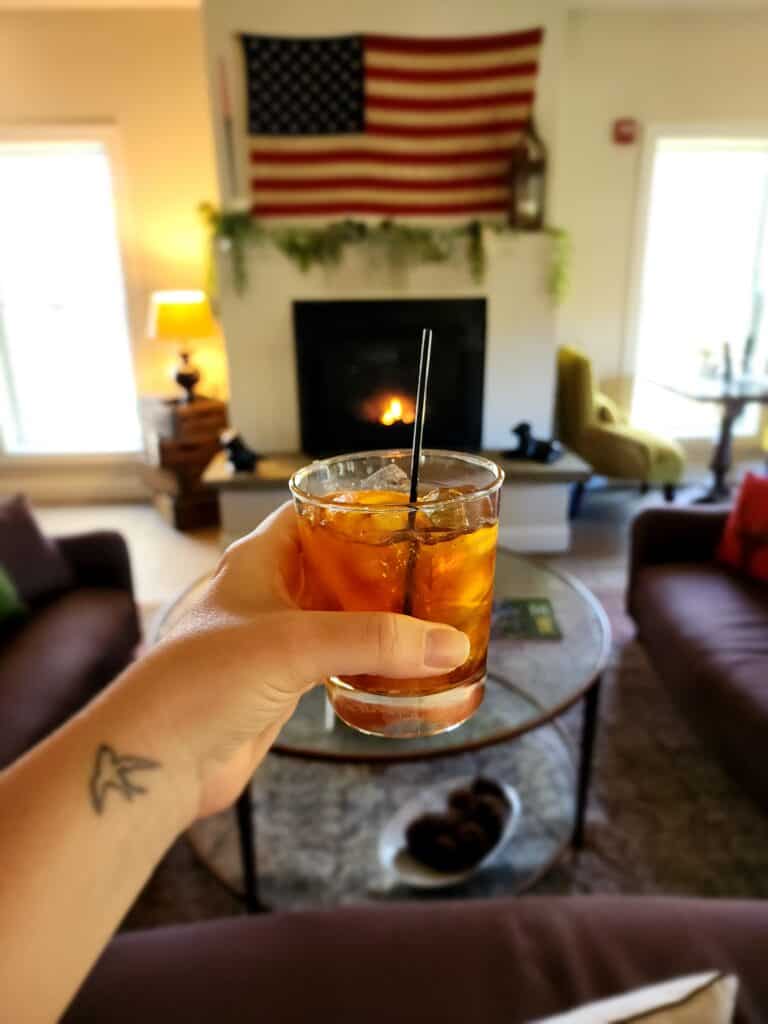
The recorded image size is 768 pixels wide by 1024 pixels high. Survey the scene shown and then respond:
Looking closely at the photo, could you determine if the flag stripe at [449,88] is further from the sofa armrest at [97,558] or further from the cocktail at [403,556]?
the cocktail at [403,556]

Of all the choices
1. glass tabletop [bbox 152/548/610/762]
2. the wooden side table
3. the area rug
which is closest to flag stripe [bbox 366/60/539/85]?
the wooden side table

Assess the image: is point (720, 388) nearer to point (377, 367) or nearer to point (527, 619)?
point (377, 367)

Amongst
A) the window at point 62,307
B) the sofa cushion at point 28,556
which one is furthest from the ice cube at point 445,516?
the window at point 62,307

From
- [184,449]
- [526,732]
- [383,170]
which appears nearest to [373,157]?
[383,170]

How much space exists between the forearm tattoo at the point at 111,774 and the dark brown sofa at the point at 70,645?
1153 mm

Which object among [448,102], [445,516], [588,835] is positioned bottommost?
[588,835]

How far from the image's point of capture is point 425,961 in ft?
3.05

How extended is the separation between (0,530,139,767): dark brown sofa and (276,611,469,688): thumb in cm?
127

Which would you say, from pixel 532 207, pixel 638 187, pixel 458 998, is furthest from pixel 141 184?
pixel 458 998

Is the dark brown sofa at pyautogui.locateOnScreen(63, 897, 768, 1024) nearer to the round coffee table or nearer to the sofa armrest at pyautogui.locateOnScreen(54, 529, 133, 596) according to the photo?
the round coffee table

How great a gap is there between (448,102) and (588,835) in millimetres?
3199

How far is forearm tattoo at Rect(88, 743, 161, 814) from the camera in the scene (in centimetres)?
57

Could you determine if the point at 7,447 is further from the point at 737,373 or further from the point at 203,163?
the point at 737,373

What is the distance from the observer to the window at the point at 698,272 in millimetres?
4273
